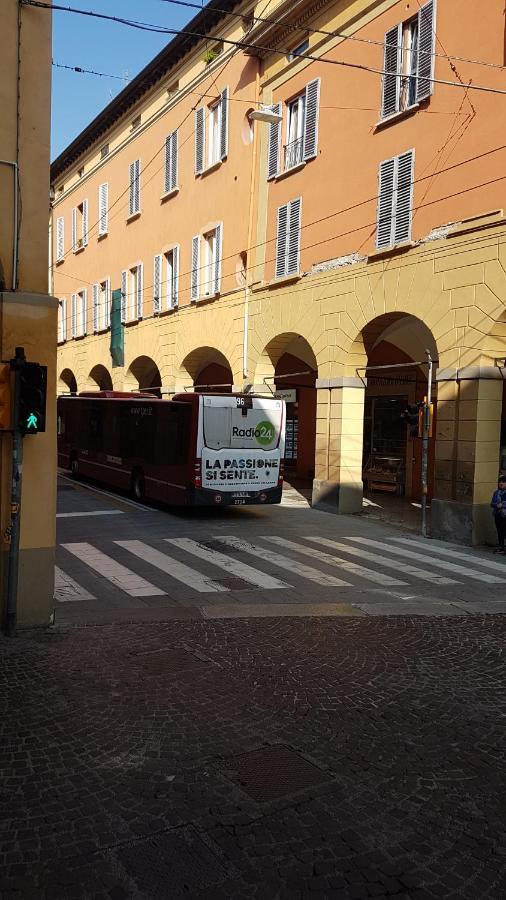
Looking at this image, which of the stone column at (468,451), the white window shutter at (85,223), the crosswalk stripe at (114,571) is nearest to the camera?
the crosswalk stripe at (114,571)

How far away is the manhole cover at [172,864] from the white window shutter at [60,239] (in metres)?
38.3

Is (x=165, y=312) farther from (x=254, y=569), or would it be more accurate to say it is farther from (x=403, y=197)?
(x=254, y=569)

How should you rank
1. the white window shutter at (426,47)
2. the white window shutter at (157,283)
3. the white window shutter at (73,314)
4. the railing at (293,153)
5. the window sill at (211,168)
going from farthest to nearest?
the white window shutter at (73,314), the white window shutter at (157,283), the window sill at (211,168), the railing at (293,153), the white window shutter at (426,47)

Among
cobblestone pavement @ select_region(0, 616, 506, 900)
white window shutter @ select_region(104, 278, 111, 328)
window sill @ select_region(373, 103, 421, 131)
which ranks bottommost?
cobblestone pavement @ select_region(0, 616, 506, 900)

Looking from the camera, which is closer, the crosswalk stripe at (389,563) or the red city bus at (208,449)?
the crosswalk stripe at (389,563)

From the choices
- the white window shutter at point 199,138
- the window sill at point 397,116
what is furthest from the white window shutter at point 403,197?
the white window shutter at point 199,138

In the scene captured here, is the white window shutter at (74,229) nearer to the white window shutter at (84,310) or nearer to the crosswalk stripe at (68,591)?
the white window shutter at (84,310)

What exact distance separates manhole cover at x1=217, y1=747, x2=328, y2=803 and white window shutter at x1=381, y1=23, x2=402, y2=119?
1516 cm

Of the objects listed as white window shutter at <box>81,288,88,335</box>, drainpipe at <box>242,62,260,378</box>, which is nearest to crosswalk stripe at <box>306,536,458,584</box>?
drainpipe at <box>242,62,260,378</box>

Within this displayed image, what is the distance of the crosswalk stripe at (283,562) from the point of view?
11.1m

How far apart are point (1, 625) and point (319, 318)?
13042mm

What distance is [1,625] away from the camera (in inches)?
314

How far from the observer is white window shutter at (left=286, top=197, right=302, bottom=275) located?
770 inches

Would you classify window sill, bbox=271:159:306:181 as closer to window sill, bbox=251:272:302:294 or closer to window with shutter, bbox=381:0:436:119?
window sill, bbox=251:272:302:294
